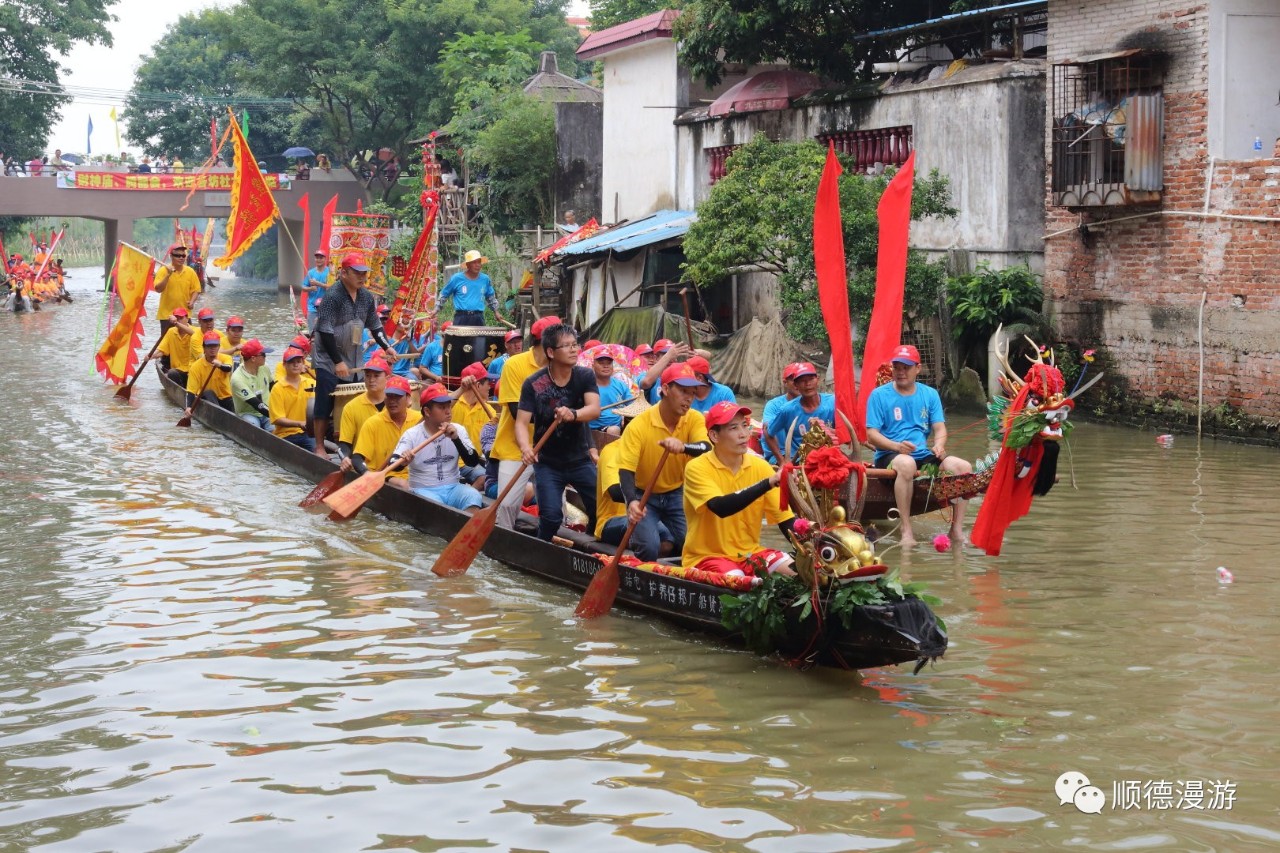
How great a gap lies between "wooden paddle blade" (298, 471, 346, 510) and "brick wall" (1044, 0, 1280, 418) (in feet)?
30.0

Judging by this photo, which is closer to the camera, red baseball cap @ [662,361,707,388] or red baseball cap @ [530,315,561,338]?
red baseball cap @ [662,361,707,388]

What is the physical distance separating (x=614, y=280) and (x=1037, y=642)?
1834cm

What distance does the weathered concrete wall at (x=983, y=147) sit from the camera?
17.9 metres

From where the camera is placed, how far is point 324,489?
12469 millimetres

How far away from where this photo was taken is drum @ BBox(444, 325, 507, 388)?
624 inches

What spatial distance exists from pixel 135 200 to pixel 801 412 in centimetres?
4291

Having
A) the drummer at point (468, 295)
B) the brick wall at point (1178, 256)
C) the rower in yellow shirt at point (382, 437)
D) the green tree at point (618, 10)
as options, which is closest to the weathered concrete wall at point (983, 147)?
the brick wall at point (1178, 256)

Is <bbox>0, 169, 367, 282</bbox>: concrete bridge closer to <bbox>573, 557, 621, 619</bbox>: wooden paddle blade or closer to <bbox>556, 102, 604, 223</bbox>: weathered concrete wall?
<bbox>556, 102, 604, 223</bbox>: weathered concrete wall

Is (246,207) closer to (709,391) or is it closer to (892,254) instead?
(709,391)

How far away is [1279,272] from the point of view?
14.8m

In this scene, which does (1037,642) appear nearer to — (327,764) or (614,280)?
(327,764)

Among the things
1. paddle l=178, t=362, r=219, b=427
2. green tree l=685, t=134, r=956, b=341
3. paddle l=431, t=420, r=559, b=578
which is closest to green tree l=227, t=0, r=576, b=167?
green tree l=685, t=134, r=956, b=341

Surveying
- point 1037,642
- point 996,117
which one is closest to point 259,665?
point 1037,642

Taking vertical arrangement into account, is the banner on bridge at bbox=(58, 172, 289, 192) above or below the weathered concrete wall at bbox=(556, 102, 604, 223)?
above
